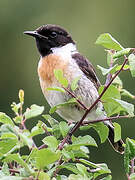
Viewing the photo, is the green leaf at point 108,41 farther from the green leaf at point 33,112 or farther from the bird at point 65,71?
the bird at point 65,71

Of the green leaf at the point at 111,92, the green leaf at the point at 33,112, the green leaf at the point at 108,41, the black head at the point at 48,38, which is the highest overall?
the green leaf at the point at 108,41

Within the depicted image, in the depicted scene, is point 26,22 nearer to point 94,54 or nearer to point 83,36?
point 83,36

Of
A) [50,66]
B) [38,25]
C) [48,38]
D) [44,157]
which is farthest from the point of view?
[38,25]

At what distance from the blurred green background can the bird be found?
12.6 feet

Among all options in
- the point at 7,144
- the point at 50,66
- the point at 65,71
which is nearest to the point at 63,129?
the point at 7,144

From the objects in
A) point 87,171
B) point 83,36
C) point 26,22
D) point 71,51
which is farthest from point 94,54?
point 87,171

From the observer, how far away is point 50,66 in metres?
4.05

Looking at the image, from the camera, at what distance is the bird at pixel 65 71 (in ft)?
12.9

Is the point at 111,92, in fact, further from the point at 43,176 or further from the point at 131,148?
the point at 43,176

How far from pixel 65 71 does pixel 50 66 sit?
18 cm

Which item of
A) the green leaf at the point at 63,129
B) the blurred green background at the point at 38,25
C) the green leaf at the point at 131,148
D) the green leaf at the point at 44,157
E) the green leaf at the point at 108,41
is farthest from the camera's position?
the blurred green background at the point at 38,25

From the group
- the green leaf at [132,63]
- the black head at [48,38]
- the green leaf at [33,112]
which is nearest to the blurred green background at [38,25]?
the black head at [48,38]

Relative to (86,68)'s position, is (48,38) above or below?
above

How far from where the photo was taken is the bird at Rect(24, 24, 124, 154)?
3924 millimetres
